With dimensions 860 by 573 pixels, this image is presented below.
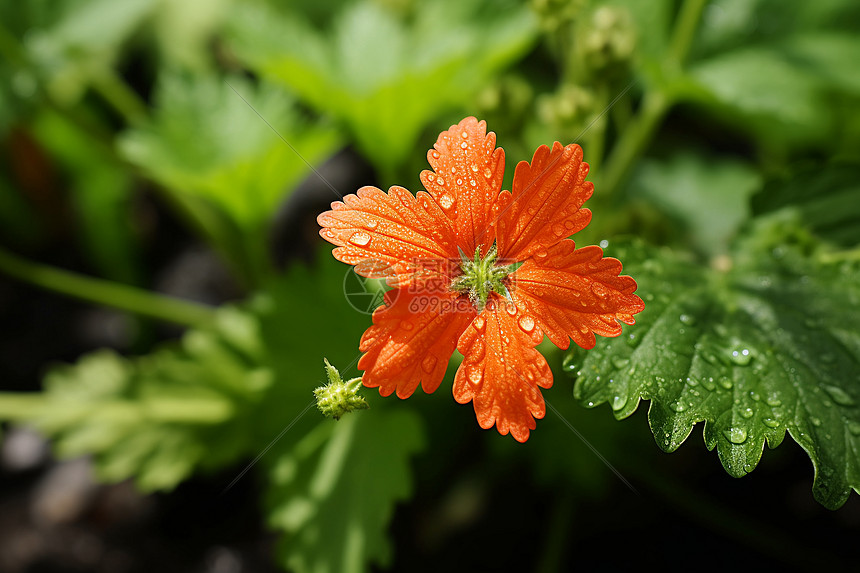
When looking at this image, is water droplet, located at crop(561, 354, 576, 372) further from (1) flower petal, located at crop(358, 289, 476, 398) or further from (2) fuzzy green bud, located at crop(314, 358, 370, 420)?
(2) fuzzy green bud, located at crop(314, 358, 370, 420)

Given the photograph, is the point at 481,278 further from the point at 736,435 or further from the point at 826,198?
the point at 826,198

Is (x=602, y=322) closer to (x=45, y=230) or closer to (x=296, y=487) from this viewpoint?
(x=296, y=487)

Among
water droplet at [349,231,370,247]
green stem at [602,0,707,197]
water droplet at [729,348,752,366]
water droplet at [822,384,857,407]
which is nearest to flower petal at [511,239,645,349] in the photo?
water droplet at [349,231,370,247]

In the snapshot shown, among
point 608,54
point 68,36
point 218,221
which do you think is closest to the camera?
point 608,54

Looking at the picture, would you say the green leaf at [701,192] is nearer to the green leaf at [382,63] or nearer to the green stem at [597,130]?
the green stem at [597,130]

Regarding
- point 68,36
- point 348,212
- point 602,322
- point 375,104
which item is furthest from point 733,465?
point 68,36

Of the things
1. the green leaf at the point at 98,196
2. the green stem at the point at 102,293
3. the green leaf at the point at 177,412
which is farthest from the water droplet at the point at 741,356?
the green leaf at the point at 98,196
